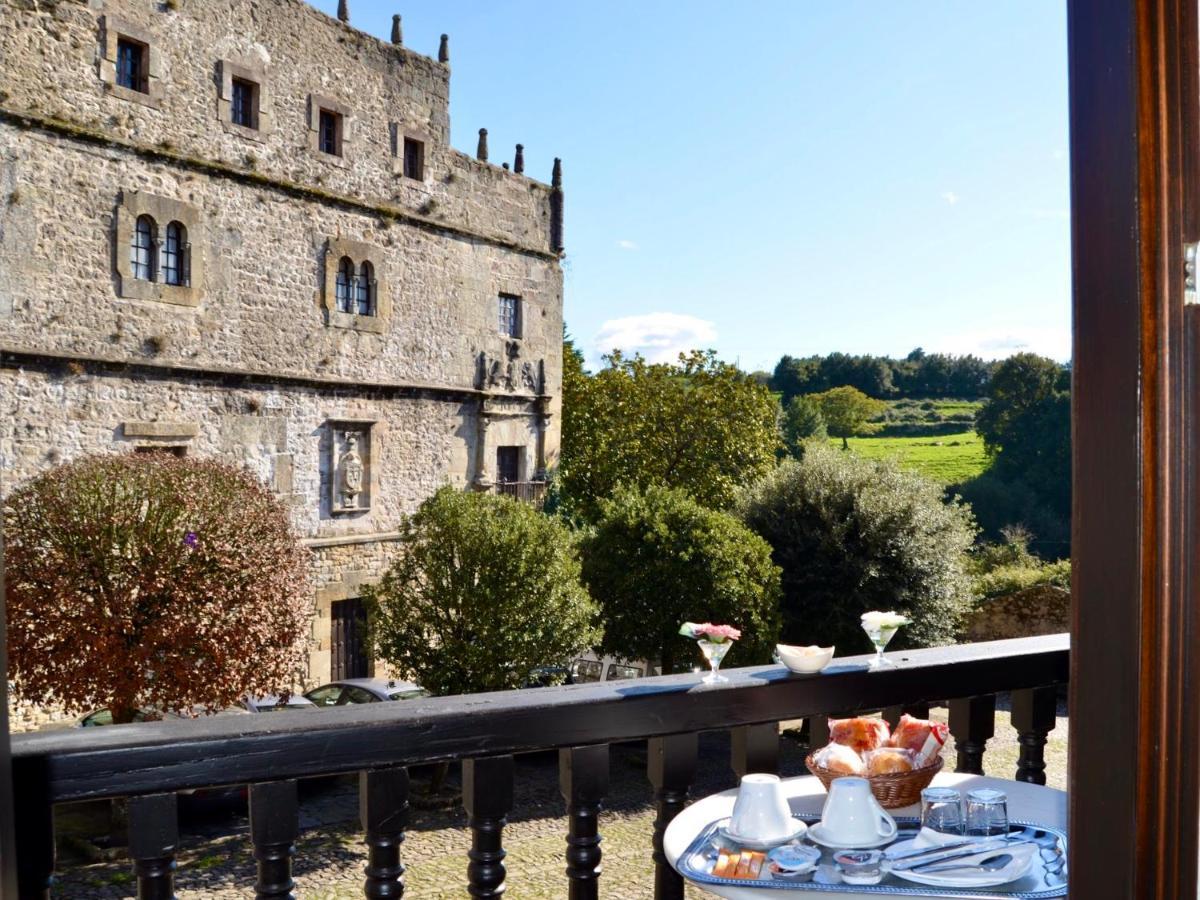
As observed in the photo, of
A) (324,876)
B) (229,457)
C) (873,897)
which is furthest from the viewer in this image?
(229,457)

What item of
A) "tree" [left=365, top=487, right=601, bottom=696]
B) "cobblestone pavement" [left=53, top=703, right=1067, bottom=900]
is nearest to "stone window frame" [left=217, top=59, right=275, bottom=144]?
"tree" [left=365, top=487, right=601, bottom=696]

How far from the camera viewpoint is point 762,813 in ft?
5.09

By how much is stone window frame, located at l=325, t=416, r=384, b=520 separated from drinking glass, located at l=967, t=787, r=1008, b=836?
46.4 ft

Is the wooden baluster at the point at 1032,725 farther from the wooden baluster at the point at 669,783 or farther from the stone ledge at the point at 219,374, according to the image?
the stone ledge at the point at 219,374

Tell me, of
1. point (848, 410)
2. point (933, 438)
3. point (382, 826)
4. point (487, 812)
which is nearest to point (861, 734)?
point (487, 812)

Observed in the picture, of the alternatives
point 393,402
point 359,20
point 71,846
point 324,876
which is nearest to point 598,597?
point 393,402

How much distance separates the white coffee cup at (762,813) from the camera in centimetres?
154

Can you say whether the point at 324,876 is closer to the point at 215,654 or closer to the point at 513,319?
the point at 215,654

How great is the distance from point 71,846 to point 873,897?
9.69 meters

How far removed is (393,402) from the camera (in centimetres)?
1591

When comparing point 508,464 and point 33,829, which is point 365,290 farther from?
point 33,829

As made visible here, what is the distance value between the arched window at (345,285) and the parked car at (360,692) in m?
5.77

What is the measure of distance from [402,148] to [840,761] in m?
15.5

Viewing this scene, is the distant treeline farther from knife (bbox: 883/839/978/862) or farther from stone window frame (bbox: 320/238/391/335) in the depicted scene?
knife (bbox: 883/839/978/862)
